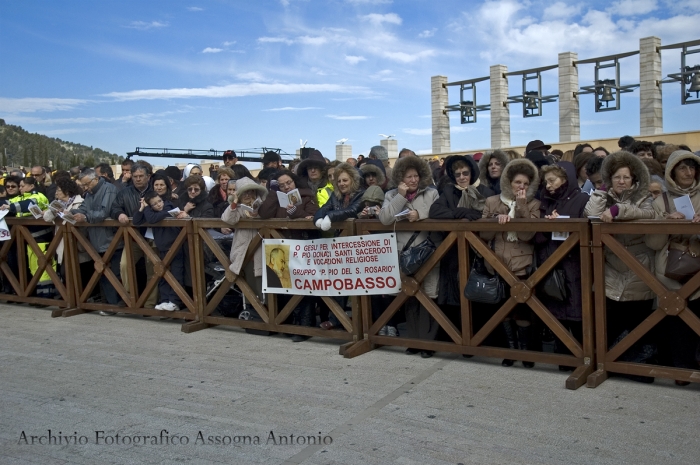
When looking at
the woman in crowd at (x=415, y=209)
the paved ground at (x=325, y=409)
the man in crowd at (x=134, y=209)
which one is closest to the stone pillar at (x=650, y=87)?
the man in crowd at (x=134, y=209)

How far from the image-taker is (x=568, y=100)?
37.1 metres

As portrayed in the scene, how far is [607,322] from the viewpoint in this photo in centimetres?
584

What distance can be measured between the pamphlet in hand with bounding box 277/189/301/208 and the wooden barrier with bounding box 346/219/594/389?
84cm

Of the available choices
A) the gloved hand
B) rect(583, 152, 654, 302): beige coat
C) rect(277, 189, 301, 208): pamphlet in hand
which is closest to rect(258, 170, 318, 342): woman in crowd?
rect(277, 189, 301, 208): pamphlet in hand

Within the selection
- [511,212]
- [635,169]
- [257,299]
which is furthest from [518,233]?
[257,299]

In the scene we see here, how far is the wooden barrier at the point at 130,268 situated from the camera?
27.0 ft

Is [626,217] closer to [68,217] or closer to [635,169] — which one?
[635,169]

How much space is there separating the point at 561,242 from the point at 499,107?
36.4m

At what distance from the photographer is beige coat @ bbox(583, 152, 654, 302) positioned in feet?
18.0

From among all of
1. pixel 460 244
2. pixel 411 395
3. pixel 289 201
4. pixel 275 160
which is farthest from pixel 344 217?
pixel 275 160

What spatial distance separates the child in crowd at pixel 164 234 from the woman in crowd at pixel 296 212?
4.63 ft

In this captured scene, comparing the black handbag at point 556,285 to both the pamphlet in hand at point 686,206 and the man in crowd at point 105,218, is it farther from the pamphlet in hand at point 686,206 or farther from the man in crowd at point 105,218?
the man in crowd at point 105,218

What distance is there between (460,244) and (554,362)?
4.11 feet

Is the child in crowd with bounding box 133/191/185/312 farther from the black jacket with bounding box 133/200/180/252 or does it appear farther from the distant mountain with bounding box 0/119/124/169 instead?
the distant mountain with bounding box 0/119/124/169
